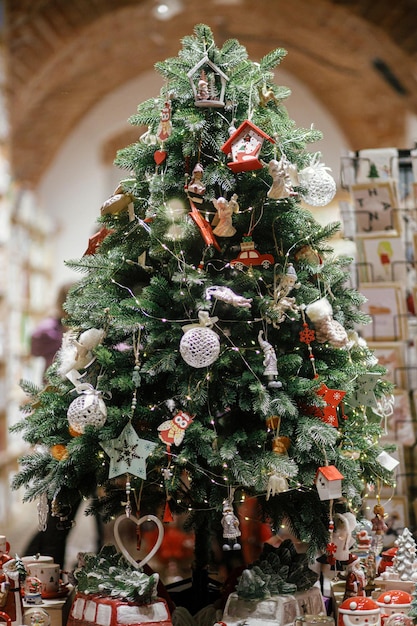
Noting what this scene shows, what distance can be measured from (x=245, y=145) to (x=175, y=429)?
583 millimetres

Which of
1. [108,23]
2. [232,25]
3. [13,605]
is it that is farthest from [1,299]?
[13,605]

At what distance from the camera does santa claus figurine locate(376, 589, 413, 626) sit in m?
1.70

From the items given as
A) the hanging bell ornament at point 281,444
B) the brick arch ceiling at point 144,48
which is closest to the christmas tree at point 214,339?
the hanging bell ornament at point 281,444

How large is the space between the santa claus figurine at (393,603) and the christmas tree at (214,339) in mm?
169

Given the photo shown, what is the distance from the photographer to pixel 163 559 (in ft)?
9.10

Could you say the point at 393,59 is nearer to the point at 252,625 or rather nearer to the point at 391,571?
the point at 391,571

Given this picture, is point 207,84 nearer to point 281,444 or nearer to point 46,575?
point 281,444

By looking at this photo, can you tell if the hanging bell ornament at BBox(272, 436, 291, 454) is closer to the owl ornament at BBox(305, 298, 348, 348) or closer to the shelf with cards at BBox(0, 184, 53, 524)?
the owl ornament at BBox(305, 298, 348, 348)

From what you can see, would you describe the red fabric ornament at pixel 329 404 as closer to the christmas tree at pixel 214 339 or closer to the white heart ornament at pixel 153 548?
the christmas tree at pixel 214 339

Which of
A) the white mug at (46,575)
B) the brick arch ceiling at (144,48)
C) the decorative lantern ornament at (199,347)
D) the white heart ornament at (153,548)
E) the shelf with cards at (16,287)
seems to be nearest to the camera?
the decorative lantern ornament at (199,347)

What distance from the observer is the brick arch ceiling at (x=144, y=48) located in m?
3.46

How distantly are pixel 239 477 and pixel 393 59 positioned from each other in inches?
102

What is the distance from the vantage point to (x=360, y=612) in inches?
64.6

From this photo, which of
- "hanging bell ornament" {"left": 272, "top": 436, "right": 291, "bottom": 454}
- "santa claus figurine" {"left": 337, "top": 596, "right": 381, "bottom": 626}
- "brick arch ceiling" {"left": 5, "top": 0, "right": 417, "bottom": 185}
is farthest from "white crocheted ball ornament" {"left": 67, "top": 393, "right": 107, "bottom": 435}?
"brick arch ceiling" {"left": 5, "top": 0, "right": 417, "bottom": 185}
